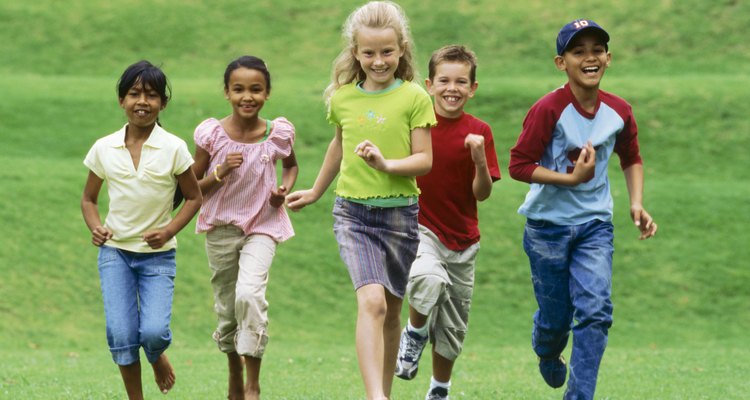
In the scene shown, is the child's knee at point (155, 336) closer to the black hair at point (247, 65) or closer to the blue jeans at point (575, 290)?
the black hair at point (247, 65)

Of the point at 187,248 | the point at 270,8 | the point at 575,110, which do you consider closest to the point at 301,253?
the point at 187,248

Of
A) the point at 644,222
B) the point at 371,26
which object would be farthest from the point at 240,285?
the point at 644,222

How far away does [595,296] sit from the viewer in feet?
21.7

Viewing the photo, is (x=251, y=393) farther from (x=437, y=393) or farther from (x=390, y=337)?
(x=437, y=393)

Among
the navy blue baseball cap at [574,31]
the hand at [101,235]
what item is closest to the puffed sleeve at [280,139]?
the hand at [101,235]

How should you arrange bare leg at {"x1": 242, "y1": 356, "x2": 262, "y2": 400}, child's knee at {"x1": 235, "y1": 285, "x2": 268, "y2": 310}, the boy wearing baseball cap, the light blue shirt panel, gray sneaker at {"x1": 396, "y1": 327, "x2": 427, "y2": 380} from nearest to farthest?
the boy wearing baseball cap < the light blue shirt panel < child's knee at {"x1": 235, "y1": 285, "x2": 268, "y2": 310} < bare leg at {"x1": 242, "y1": 356, "x2": 262, "y2": 400} < gray sneaker at {"x1": 396, "y1": 327, "x2": 427, "y2": 380}

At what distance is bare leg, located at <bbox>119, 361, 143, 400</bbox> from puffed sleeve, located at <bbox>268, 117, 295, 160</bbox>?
1724 millimetres

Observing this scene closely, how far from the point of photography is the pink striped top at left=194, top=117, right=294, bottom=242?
762 cm

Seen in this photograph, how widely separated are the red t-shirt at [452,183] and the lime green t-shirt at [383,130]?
40.1 inches

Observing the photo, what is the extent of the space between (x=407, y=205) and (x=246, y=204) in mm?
1412

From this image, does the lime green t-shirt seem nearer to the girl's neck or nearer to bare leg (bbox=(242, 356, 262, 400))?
the girl's neck

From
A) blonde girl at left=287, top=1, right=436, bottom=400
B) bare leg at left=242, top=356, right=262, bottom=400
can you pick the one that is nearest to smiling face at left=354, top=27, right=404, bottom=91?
blonde girl at left=287, top=1, right=436, bottom=400

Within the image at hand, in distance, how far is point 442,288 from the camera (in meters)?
7.60

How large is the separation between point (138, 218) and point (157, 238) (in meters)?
0.22
